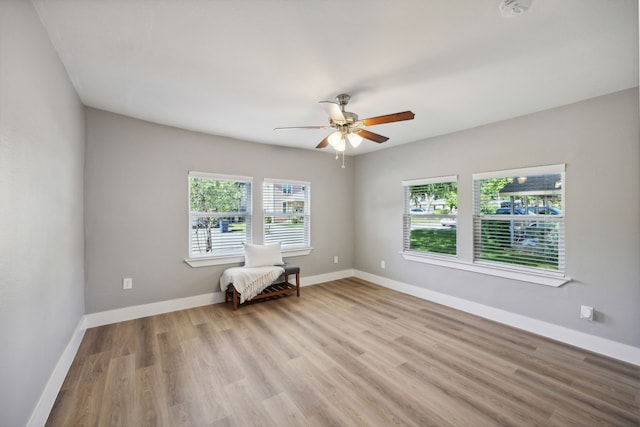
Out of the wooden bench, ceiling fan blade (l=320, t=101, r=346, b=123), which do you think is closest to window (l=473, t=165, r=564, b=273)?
ceiling fan blade (l=320, t=101, r=346, b=123)

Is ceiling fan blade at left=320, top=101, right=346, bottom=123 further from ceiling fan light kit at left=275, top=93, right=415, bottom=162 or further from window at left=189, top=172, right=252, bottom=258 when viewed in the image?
window at left=189, top=172, right=252, bottom=258

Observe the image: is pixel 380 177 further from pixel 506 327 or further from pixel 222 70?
pixel 222 70

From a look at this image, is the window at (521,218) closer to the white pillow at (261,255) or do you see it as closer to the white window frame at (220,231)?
the white pillow at (261,255)

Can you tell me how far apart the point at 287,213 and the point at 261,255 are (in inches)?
37.6

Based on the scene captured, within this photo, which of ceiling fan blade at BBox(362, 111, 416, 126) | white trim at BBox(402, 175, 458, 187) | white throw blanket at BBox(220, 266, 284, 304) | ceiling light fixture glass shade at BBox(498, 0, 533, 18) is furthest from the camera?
white trim at BBox(402, 175, 458, 187)

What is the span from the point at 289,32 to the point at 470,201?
3131mm

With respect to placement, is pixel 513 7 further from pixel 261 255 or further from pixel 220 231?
pixel 220 231

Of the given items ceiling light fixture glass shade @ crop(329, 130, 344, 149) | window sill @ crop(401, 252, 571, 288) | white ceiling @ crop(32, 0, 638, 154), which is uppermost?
white ceiling @ crop(32, 0, 638, 154)

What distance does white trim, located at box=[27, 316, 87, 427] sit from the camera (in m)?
1.56

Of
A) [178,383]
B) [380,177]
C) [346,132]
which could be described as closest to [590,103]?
[346,132]

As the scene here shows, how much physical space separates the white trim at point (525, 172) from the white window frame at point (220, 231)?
3371mm

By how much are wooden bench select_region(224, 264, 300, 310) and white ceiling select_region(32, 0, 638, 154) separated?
237 cm

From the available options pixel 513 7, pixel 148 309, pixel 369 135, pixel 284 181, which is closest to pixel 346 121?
pixel 369 135

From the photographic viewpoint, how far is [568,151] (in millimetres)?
2766
